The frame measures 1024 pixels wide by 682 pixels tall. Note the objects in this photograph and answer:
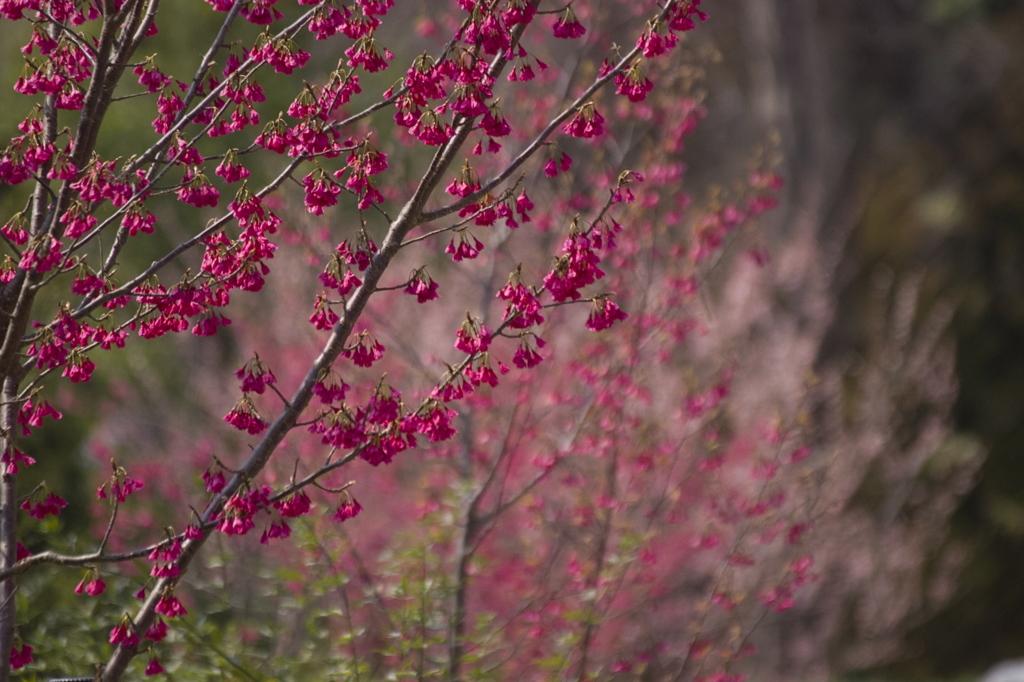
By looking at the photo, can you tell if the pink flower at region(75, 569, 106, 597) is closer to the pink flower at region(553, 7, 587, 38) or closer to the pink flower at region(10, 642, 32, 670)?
the pink flower at region(10, 642, 32, 670)

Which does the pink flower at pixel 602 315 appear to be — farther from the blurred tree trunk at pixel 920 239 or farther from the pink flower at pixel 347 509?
the blurred tree trunk at pixel 920 239

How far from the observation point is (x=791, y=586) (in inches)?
171

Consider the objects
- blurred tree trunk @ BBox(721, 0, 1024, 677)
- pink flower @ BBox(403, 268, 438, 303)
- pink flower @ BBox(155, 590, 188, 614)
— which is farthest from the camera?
blurred tree trunk @ BBox(721, 0, 1024, 677)

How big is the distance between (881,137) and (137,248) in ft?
25.8

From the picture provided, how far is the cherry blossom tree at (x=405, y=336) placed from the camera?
2234 mm

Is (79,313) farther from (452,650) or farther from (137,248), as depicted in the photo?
(137,248)

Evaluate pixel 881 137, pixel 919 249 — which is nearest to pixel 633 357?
pixel 919 249

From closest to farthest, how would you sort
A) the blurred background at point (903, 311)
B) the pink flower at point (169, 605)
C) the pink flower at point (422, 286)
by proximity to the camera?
the pink flower at point (169, 605), the pink flower at point (422, 286), the blurred background at point (903, 311)

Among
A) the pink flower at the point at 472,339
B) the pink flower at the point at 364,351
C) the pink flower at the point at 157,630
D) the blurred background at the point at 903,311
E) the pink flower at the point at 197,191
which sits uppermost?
the blurred background at the point at 903,311

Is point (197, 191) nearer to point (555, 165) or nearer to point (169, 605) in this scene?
point (555, 165)

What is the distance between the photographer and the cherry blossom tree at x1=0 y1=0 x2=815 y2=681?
7.33ft

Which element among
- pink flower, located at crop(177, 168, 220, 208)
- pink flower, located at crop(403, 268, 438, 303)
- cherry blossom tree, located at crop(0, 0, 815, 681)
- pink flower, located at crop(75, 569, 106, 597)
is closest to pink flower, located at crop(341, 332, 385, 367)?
cherry blossom tree, located at crop(0, 0, 815, 681)

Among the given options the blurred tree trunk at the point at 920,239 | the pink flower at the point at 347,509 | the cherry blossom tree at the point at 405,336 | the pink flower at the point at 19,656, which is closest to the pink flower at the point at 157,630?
the cherry blossom tree at the point at 405,336

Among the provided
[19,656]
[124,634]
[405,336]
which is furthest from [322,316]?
[405,336]
